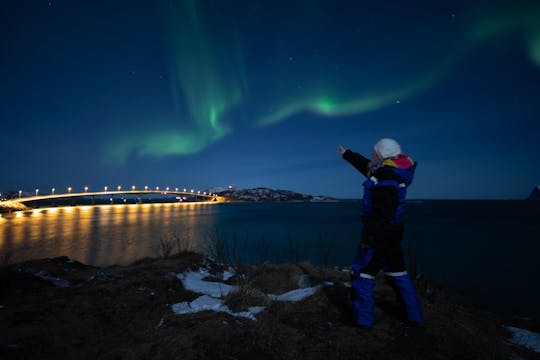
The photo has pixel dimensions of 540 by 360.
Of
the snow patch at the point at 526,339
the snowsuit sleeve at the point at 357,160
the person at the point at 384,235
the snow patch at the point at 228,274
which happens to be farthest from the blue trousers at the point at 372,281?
the snow patch at the point at 228,274

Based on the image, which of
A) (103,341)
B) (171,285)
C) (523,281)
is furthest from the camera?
(523,281)

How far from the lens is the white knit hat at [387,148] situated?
140 inches

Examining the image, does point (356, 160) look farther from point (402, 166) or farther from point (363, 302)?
point (363, 302)

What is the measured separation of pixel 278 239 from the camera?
1006 inches

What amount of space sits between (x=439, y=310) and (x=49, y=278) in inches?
321

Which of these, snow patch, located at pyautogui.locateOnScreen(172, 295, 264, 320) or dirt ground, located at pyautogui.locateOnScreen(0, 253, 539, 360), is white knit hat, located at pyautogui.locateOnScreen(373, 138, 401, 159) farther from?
snow patch, located at pyautogui.locateOnScreen(172, 295, 264, 320)

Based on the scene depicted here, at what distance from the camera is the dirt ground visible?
2717mm

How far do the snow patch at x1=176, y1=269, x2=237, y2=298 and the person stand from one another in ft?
7.92

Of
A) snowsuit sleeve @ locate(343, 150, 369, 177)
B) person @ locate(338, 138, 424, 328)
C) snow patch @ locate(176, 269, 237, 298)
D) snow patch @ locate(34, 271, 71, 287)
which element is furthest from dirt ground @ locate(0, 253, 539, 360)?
snowsuit sleeve @ locate(343, 150, 369, 177)

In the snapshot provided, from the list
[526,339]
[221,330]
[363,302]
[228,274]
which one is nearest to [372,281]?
[363,302]

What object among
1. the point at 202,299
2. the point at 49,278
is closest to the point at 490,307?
the point at 202,299

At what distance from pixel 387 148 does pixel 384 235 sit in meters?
1.25

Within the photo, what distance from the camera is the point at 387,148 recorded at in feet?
11.8

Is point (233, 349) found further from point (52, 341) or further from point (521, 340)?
point (521, 340)
